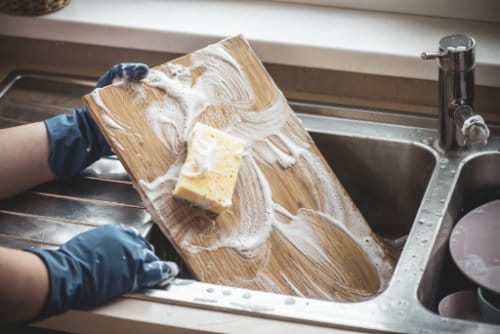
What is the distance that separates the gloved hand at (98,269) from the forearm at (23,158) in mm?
214

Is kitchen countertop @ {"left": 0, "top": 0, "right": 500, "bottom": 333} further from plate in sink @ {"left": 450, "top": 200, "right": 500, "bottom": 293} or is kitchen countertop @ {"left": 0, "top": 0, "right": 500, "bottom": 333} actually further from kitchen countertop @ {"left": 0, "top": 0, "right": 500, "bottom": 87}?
plate in sink @ {"left": 450, "top": 200, "right": 500, "bottom": 293}

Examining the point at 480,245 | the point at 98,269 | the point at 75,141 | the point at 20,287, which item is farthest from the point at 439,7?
the point at 20,287

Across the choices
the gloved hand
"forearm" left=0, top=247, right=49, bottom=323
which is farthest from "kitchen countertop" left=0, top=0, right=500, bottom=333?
"forearm" left=0, top=247, right=49, bottom=323

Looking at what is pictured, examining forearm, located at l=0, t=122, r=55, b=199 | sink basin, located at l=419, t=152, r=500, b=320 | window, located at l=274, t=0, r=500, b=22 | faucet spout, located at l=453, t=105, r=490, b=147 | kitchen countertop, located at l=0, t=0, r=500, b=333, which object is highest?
window, located at l=274, t=0, r=500, b=22

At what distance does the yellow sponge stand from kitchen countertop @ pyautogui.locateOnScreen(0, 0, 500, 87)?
0.32 m

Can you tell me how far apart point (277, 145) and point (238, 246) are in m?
0.22

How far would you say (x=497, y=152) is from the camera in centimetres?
143

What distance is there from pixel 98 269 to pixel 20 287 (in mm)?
111

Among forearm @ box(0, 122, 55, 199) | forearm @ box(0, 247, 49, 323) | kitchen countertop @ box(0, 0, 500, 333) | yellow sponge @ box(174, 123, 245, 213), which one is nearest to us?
forearm @ box(0, 247, 49, 323)

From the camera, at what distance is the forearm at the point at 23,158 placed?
1392 mm

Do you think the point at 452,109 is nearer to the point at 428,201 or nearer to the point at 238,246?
the point at 428,201

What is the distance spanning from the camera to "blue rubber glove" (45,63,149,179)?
143cm

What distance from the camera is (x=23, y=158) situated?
140 centimetres

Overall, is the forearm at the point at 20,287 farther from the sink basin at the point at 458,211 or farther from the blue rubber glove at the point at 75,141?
the sink basin at the point at 458,211
